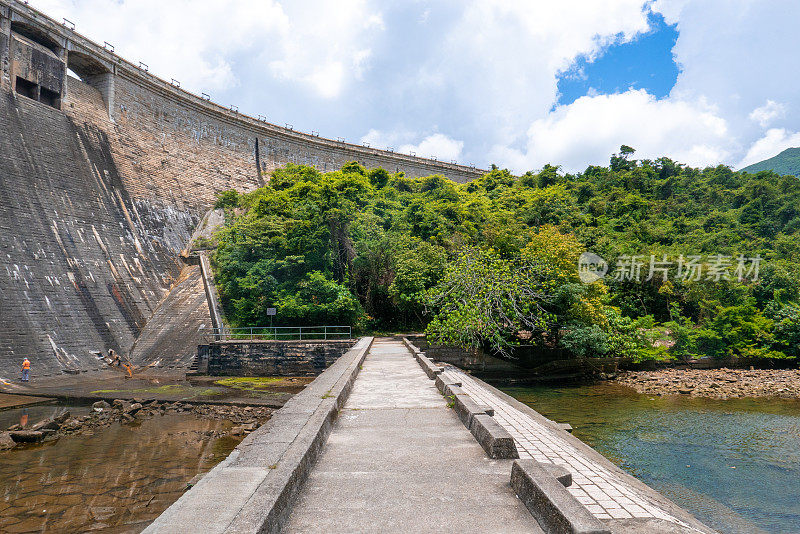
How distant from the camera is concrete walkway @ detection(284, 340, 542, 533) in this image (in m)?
2.96

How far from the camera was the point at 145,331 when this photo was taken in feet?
68.9

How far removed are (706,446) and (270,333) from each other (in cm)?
1755

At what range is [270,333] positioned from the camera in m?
22.1

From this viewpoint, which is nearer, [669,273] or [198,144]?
[669,273]

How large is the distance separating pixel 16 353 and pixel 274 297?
9.77 m

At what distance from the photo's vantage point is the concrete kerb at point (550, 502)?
2473 millimetres

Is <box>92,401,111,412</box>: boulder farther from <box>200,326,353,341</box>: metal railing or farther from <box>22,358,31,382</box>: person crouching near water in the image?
<box>200,326,353,341</box>: metal railing

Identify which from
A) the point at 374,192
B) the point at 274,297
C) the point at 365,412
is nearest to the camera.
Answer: the point at 365,412

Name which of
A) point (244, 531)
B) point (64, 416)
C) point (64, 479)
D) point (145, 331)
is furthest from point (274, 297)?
point (244, 531)

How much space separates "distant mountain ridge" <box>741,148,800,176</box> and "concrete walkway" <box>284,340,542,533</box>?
92.0 metres

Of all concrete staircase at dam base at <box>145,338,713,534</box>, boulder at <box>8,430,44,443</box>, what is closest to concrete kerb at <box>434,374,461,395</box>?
concrete staircase at dam base at <box>145,338,713,534</box>

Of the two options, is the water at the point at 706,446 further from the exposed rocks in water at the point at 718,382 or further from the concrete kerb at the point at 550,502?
the concrete kerb at the point at 550,502

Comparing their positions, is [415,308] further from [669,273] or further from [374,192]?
[669,273]

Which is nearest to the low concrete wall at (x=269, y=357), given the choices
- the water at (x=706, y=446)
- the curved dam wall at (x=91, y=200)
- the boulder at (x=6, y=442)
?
the curved dam wall at (x=91, y=200)
